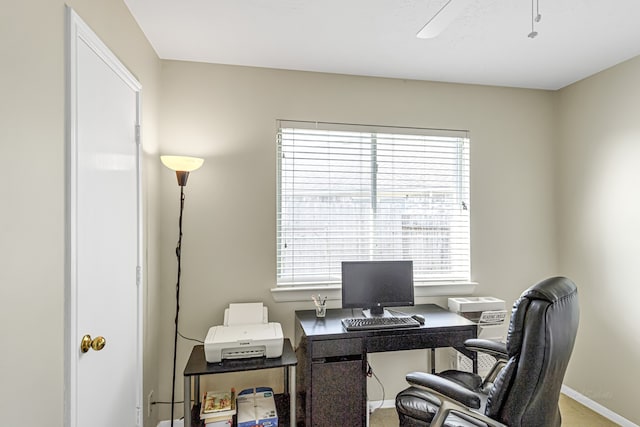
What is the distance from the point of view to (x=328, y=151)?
2.71 m

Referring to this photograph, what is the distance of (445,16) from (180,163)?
5.47 ft

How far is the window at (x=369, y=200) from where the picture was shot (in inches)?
105

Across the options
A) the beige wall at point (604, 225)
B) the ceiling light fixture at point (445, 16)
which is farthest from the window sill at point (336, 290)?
the ceiling light fixture at point (445, 16)

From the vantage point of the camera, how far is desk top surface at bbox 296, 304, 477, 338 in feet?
7.07

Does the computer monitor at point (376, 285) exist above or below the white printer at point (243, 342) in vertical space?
above

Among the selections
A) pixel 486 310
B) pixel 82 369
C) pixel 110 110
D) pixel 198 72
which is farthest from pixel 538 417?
pixel 198 72

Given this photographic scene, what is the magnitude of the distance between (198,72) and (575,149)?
3.12 meters

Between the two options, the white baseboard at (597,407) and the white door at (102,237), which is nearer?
the white door at (102,237)

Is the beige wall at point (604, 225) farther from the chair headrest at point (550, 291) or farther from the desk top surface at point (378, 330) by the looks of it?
the chair headrest at point (550, 291)

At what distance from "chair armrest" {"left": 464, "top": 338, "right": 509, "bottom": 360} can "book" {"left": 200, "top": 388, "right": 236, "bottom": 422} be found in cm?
148

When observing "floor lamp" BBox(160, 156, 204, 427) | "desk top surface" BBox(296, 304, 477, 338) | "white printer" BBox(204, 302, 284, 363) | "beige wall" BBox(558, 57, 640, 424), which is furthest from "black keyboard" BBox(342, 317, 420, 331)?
"beige wall" BBox(558, 57, 640, 424)

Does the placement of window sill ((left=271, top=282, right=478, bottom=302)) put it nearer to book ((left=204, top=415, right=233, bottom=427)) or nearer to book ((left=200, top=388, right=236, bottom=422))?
book ((left=200, top=388, right=236, bottom=422))

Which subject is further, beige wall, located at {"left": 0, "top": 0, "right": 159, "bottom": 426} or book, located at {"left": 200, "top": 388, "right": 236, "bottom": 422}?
book, located at {"left": 200, "top": 388, "right": 236, "bottom": 422}

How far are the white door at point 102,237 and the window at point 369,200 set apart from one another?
1.06 m
